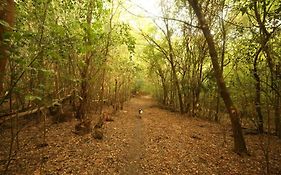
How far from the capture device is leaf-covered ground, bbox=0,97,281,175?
679 centimetres

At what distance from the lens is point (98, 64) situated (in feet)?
40.0

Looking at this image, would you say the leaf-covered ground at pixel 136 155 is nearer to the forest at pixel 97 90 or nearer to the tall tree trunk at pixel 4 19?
the forest at pixel 97 90

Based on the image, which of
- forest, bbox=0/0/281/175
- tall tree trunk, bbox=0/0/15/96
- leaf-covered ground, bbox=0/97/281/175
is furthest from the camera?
leaf-covered ground, bbox=0/97/281/175

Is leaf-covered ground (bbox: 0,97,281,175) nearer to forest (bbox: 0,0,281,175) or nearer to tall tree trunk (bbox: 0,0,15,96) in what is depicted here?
forest (bbox: 0,0,281,175)

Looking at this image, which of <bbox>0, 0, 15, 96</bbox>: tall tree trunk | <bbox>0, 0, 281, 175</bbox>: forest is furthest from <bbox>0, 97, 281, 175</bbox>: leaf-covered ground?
<bbox>0, 0, 15, 96</bbox>: tall tree trunk

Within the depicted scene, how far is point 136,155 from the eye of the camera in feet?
26.0

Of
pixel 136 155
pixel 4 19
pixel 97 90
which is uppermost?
pixel 4 19

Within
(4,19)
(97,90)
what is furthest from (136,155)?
(97,90)

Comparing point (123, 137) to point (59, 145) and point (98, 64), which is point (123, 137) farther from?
point (98, 64)

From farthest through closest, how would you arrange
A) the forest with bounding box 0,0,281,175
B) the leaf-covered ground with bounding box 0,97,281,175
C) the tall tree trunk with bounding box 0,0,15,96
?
the leaf-covered ground with bounding box 0,97,281,175 → the forest with bounding box 0,0,281,175 → the tall tree trunk with bounding box 0,0,15,96

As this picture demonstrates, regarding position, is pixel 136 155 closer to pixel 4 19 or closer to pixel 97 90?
pixel 4 19

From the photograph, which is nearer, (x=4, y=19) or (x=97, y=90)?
(x=4, y=19)

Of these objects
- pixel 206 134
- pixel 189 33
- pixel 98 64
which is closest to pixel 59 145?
pixel 98 64

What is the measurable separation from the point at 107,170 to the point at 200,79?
1306cm
